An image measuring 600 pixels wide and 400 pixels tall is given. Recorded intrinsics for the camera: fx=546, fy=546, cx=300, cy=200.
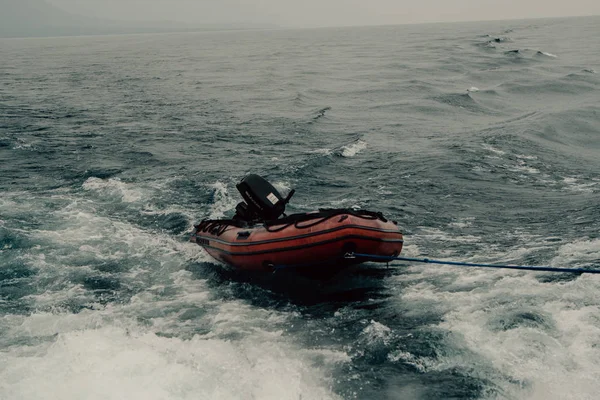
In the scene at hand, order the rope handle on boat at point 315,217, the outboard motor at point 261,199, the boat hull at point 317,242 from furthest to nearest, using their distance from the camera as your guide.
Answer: the outboard motor at point 261,199, the rope handle on boat at point 315,217, the boat hull at point 317,242

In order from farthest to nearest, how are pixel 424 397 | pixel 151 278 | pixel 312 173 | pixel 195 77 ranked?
pixel 195 77, pixel 312 173, pixel 151 278, pixel 424 397

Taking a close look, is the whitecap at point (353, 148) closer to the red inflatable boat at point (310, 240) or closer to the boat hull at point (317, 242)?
the red inflatable boat at point (310, 240)

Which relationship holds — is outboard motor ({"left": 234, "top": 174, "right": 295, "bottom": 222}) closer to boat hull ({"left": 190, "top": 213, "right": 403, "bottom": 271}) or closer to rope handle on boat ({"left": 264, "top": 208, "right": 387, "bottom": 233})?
boat hull ({"left": 190, "top": 213, "right": 403, "bottom": 271})

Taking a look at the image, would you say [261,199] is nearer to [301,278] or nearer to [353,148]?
[301,278]

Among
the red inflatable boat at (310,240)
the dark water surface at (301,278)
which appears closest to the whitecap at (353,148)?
the dark water surface at (301,278)

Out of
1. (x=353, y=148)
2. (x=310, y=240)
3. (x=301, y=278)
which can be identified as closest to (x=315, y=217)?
(x=310, y=240)

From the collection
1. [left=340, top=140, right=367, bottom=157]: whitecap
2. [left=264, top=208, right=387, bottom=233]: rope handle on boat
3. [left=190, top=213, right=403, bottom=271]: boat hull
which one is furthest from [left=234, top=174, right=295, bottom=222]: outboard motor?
[left=340, top=140, right=367, bottom=157]: whitecap

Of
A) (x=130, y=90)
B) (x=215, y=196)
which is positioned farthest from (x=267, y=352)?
(x=130, y=90)

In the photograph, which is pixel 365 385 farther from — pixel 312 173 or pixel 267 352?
pixel 312 173
